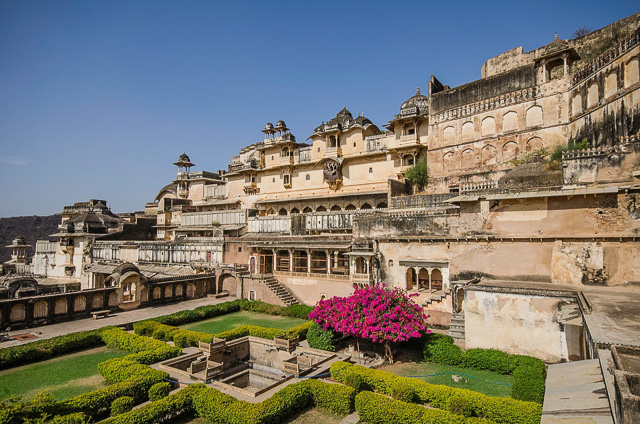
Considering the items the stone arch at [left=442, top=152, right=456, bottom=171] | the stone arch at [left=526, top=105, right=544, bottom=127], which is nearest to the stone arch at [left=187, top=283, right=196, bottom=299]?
the stone arch at [left=442, top=152, right=456, bottom=171]

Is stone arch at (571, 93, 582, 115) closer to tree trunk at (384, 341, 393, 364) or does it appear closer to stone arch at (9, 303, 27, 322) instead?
tree trunk at (384, 341, 393, 364)

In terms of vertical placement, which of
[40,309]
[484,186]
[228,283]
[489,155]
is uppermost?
[489,155]

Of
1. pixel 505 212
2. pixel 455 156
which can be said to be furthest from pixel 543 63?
pixel 505 212

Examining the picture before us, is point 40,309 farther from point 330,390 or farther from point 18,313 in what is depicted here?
point 330,390

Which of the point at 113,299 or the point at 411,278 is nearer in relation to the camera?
the point at 411,278

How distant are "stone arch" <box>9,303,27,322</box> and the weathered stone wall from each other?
895 inches

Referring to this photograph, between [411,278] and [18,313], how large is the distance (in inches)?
860

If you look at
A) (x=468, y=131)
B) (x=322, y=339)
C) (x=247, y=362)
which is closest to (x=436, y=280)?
(x=322, y=339)

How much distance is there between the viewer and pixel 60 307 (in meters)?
21.6

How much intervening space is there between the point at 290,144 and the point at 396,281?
24.6m

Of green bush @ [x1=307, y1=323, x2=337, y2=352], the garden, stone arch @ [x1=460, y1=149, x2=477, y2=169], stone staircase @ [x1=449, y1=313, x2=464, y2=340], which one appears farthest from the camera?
stone arch @ [x1=460, y1=149, x2=477, y2=169]

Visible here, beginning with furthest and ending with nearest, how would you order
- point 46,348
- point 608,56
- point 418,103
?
point 418,103, point 608,56, point 46,348

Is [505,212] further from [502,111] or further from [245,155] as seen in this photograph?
[245,155]

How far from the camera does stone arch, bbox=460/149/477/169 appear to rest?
2952 cm
